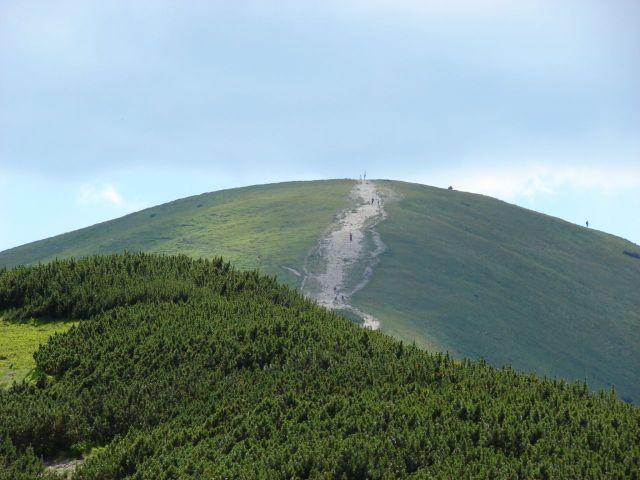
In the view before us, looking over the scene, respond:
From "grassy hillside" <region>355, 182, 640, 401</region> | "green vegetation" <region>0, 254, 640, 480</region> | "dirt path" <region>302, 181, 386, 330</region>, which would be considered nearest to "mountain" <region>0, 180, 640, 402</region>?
"grassy hillside" <region>355, 182, 640, 401</region>

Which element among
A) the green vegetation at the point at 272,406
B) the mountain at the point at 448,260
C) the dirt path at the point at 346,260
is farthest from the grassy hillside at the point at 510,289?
the green vegetation at the point at 272,406

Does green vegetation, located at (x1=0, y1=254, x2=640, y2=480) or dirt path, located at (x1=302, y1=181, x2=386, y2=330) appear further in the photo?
dirt path, located at (x1=302, y1=181, x2=386, y2=330)

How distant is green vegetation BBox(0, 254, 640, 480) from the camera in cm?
1527

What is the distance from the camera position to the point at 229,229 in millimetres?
150375

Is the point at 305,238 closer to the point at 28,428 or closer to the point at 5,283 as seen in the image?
the point at 5,283

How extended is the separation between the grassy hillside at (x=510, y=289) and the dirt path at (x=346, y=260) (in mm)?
2663

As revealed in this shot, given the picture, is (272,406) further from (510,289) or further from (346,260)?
(510,289)

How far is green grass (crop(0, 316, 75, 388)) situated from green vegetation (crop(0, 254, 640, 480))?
63 centimetres

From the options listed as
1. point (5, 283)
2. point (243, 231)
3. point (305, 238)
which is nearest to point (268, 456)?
point (5, 283)

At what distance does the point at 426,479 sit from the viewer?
14.1 metres

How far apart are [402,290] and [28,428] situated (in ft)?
316

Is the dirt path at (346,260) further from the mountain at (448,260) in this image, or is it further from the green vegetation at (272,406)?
the green vegetation at (272,406)

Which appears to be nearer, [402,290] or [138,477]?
[138,477]

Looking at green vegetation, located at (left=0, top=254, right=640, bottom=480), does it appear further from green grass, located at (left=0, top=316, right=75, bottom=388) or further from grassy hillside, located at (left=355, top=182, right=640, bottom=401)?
grassy hillside, located at (left=355, top=182, right=640, bottom=401)
